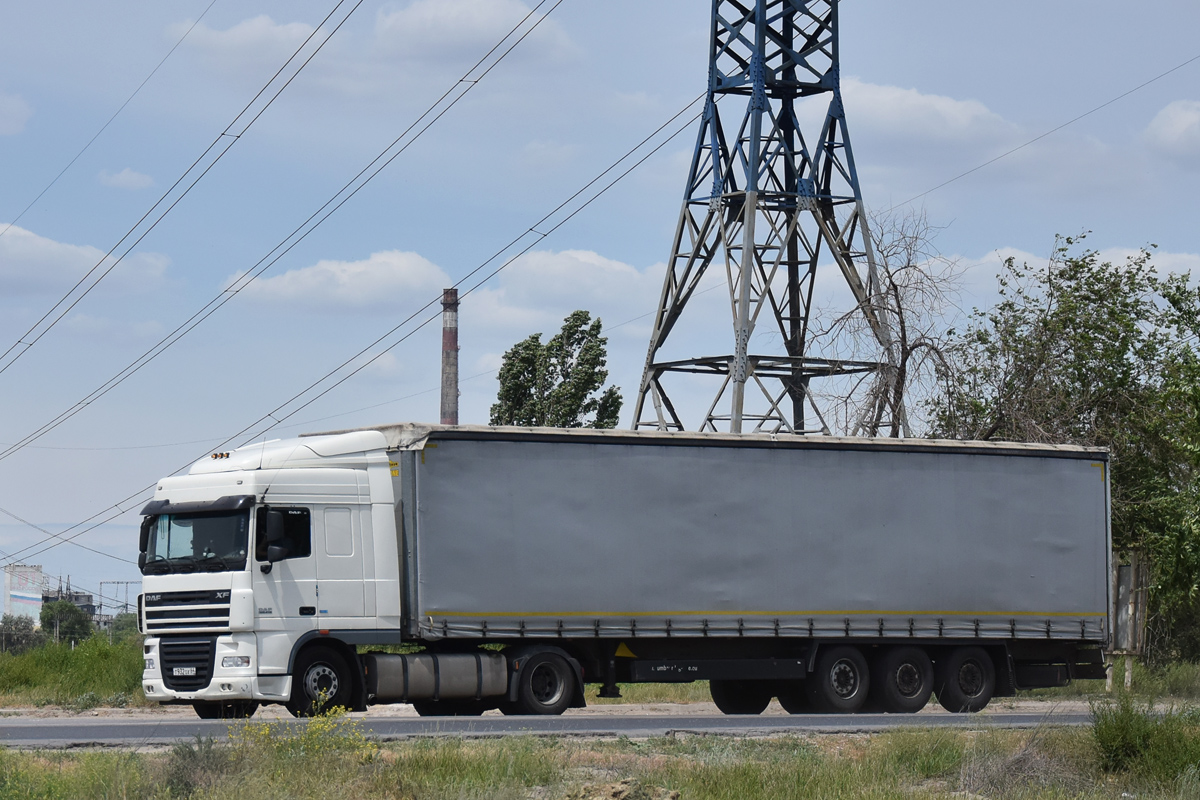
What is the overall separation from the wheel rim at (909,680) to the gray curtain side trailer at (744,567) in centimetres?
3

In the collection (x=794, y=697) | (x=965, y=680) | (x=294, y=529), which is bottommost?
(x=794, y=697)

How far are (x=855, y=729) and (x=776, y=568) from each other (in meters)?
4.00

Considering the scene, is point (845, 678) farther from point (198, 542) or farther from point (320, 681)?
point (198, 542)

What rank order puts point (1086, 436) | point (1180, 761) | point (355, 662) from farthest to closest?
point (1086, 436)
point (355, 662)
point (1180, 761)

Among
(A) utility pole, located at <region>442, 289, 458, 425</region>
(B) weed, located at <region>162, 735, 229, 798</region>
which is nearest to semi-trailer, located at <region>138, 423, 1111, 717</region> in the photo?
(B) weed, located at <region>162, 735, 229, 798</region>

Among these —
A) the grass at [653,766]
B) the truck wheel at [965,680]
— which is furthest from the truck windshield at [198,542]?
the truck wheel at [965,680]

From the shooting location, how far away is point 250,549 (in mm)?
18406

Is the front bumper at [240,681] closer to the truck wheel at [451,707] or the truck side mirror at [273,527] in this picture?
the truck side mirror at [273,527]

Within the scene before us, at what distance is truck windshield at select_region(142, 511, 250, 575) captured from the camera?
60.5 feet

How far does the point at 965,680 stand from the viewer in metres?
22.5

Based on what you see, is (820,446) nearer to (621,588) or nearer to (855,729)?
(621,588)

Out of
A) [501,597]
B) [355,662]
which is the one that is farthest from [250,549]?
[501,597]

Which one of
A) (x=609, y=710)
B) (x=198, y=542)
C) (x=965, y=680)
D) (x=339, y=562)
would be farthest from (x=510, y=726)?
(x=965, y=680)

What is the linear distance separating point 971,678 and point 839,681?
2366mm
